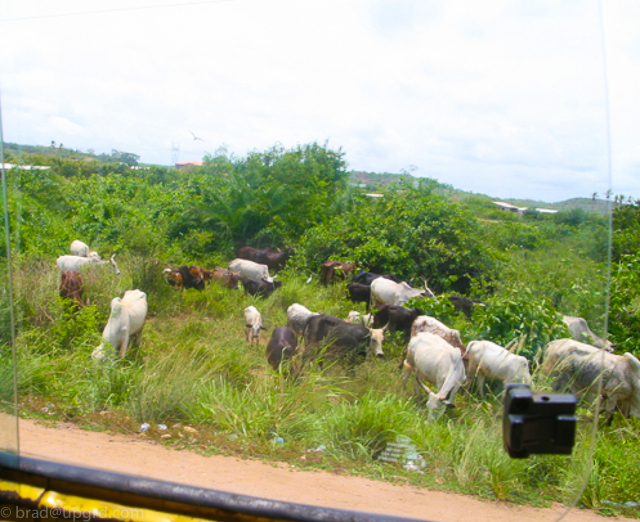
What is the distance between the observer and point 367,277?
28.9 feet

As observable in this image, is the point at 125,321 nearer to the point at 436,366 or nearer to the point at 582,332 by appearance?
the point at 436,366

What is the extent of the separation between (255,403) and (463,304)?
10.5 ft

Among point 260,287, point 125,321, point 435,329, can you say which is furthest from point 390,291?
point 125,321

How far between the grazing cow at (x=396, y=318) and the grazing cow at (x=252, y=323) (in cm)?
252

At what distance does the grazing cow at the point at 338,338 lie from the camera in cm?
579

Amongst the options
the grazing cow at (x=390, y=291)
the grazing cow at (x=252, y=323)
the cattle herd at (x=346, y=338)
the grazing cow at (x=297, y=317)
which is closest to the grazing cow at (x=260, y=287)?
the cattle herd at (x=346, y=338)

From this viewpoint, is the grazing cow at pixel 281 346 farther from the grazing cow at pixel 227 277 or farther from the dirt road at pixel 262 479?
the dirt road at pixel 262 479

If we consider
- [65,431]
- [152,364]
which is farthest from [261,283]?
[65,431]

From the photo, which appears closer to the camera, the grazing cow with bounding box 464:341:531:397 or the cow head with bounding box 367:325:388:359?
the grazing cow with bounding box 464:341:531:397

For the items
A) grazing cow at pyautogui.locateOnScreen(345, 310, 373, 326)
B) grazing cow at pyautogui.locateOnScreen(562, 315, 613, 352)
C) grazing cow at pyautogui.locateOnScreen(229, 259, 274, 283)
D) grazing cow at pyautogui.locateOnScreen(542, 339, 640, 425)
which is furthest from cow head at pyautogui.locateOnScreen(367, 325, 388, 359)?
grazing cow at pyautogui.locateOnScreen(562, 315, 613, 352)

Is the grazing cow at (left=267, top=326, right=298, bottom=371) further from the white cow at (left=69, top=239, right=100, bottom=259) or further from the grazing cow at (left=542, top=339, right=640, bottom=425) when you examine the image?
the grazing cow at (left=542, top=339, right=640, bottom=425)

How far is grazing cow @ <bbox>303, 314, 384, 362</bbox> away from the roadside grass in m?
0.25

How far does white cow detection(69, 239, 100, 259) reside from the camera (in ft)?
16.3

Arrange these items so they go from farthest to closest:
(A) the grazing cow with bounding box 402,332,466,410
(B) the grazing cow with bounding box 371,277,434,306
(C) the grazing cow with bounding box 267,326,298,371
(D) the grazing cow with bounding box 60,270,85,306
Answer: (B) the grazing cow with bounding box 371,277,434,306
(C) the grazing cow with bounding box 267,326,298,371
(D) the grazing cow with bounding box 60,270,85,306
(A) the grazing cow with bounding box 402,332,466,410
